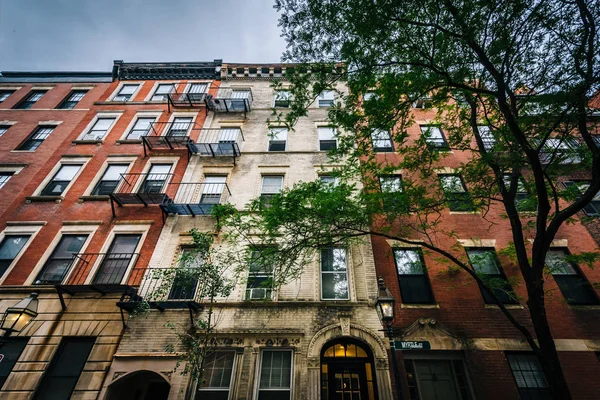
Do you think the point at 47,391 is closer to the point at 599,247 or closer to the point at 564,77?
the point at 564,77

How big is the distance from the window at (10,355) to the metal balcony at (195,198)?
612 cm

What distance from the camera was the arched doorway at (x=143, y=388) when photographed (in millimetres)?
8625

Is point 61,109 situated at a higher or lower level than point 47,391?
higher

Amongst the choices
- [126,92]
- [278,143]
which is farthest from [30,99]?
[278,143]

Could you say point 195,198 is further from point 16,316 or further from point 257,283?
point 16,316

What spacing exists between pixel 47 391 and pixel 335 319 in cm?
929

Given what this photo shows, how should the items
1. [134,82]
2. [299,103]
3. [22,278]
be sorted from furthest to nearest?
[134,82] → [22,278] → [299,103]

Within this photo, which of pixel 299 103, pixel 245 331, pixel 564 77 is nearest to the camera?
pixel 564 77

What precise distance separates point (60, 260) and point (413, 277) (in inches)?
549

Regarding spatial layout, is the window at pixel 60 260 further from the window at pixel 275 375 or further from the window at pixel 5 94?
the window at pixel 5 94

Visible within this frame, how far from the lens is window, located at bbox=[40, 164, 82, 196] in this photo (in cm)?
1278

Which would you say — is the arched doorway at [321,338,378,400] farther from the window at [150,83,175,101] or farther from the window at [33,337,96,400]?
the window at [150,83,175,101]

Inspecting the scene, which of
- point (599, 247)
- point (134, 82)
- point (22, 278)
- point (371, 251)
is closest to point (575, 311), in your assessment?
point (599, 247)

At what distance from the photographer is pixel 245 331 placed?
8.73 meters
